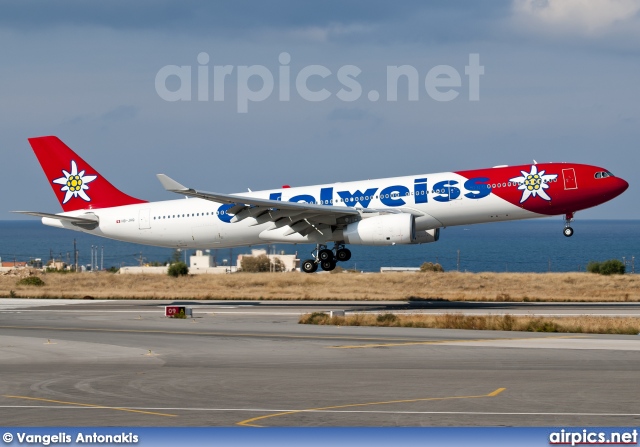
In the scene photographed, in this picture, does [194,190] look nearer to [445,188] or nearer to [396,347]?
[445,188]

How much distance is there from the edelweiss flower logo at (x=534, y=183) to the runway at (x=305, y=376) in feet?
41.5

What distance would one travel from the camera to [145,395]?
18906 mm

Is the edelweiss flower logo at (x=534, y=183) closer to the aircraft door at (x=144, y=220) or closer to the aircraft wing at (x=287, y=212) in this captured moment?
the aircraft wing at (x=287, y=212)

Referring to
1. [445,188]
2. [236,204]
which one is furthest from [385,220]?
[236,204]

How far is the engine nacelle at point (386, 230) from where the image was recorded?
44.0 metres

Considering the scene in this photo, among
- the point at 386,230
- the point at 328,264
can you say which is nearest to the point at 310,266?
the point at 328,264

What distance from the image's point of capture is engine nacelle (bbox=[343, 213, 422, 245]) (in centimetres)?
4403

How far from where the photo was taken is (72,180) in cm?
5381

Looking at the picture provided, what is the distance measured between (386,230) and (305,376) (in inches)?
903

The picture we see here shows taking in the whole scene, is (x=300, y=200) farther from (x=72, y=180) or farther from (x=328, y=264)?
(x=72, y=180)

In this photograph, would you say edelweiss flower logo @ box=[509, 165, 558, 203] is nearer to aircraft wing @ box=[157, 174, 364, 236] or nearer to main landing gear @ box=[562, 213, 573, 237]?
main landing gear @ box=[562, 213, 573, 237]

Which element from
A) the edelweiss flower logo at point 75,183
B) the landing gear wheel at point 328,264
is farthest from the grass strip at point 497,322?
the edelweiss flower logo at point 75,183

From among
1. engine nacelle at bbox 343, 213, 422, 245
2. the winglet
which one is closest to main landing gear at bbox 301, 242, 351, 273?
engine nacelle at bbox 343, 213, 422, 245

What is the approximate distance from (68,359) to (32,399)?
7.60 m
